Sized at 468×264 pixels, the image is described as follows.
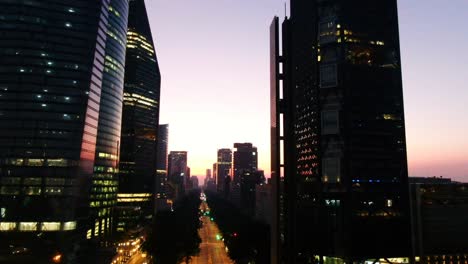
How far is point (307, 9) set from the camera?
133000mm

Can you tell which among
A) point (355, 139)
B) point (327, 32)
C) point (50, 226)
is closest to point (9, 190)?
point (50, 226)

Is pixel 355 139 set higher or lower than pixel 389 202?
higher

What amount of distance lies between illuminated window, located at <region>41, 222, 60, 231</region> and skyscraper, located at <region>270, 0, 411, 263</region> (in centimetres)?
7614

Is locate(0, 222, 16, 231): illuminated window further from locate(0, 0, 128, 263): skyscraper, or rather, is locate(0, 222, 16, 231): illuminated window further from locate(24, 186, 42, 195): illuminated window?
locate(24, 186, 42, 195): illuminated window

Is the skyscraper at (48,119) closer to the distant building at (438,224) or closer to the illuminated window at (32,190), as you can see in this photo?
the illuminated window at (32,190)

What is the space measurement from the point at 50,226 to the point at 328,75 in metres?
102

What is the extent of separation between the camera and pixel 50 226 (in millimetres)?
110375

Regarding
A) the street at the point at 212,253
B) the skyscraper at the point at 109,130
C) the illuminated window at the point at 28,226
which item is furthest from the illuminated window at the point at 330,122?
the illuminated window at the point at 28,226

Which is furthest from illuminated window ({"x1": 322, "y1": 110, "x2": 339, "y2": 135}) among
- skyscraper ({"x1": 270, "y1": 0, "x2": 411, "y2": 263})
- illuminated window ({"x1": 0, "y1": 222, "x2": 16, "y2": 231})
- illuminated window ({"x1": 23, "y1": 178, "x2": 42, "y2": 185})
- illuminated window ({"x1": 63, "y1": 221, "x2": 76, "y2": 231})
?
illuminated window ({"x1": 0, "y1": 222, "x2": 16, "y2": 231})

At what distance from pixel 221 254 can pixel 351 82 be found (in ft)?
262

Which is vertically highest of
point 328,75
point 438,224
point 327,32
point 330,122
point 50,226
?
point 327,32

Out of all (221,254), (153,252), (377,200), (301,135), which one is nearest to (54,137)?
(153,252)

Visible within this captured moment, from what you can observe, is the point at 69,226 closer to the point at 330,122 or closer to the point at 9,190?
the point at 9,190

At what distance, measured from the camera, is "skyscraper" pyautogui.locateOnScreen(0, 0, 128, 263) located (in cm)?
10994
